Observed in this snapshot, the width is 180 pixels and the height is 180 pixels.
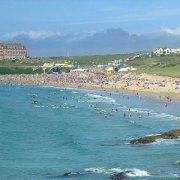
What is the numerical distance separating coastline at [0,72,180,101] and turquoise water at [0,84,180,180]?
1210cm

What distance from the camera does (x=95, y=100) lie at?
8956 cm

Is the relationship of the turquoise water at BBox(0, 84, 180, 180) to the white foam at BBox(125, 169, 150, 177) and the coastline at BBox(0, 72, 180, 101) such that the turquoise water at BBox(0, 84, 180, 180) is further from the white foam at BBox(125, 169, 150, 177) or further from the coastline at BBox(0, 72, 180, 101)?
the coastline at BBox(0, 72, 180, 101)

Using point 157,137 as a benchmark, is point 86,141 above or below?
below

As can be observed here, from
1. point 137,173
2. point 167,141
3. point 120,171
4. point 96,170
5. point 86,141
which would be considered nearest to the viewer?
point 137,173

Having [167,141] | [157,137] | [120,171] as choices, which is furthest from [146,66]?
[120,171]

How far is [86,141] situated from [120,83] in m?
72.1

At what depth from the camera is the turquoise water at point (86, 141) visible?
117 feet

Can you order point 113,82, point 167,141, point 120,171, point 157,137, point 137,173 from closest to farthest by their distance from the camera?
point 137,173, point 120,171, point 167,141, point 157,137, point 113,82

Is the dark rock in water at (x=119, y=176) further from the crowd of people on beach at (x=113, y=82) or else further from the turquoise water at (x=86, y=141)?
the crowd of people on beach at (x=113, y=82)

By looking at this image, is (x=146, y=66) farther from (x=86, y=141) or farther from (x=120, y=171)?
(x=120, y=171)

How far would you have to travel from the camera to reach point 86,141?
156 feet

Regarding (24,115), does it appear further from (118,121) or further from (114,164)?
(114,164)

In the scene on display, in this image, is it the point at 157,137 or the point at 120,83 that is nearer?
the point at 157,137

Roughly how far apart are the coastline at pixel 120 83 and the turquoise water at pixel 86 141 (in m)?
12.1
